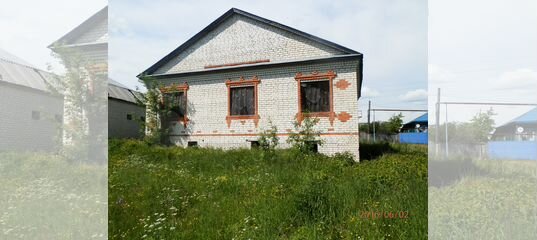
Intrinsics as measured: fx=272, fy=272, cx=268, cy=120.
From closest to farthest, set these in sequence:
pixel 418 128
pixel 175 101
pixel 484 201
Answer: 1. pixel 484 201
2. pixel 418 128
3. pixel 175 101

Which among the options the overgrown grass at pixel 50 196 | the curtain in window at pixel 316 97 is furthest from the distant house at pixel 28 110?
the curtain in window at pixel 316 97

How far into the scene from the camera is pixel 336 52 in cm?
212

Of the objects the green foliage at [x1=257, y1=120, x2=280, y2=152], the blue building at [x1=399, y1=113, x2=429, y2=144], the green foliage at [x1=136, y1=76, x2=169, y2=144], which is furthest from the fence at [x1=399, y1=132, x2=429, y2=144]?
the green foliage at [x1=136, y1=76, x2=169, y2=144]

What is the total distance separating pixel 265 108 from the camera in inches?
92.8

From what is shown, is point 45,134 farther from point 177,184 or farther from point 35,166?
point 177,184

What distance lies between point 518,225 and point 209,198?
2135mm

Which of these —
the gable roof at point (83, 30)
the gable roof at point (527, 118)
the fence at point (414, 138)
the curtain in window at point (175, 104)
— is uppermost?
the gable roof at point (83, 30)

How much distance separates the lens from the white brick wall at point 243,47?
222 centimetres

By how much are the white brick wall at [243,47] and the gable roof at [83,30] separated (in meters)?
0.66

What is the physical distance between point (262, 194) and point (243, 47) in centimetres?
127

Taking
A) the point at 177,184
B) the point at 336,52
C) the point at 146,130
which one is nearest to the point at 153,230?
the point at 177,184

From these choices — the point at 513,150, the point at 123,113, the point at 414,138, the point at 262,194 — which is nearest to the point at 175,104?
the point at 123,113

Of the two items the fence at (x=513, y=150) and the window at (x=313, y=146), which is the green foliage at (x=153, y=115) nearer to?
the window at (x=313, y=146)

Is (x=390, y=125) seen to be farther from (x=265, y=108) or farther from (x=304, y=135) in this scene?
(x=265, y=108)
